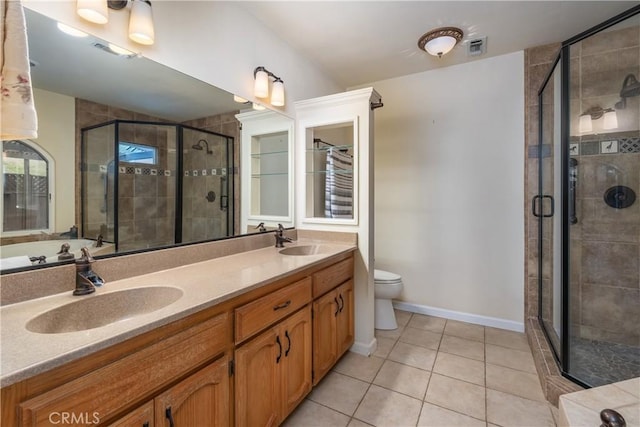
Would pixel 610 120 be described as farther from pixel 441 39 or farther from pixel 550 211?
pixel 441 39

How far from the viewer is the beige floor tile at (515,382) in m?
1.70

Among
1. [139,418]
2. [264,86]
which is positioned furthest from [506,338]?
[264,86]

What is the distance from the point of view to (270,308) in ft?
4.19

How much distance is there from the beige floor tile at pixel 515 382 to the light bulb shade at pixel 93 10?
2798 mm

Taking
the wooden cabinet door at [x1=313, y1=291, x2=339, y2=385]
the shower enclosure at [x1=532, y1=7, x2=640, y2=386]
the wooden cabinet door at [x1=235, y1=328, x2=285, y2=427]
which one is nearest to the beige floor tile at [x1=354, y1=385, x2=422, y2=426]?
the wooden cabinet door at [x1=313, y1=291, x2=339, y2=385]

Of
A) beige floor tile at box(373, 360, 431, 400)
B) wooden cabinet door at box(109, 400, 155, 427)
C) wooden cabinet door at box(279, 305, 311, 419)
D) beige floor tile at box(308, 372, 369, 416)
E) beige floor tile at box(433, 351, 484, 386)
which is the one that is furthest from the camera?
beige floor tile at box(433, 351, 484, 386)

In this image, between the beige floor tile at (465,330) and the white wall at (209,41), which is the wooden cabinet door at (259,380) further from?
the beige floor tile at (465,330)

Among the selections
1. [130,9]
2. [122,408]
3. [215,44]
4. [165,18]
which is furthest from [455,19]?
[122,408]

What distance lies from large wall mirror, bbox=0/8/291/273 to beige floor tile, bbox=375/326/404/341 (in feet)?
5.26

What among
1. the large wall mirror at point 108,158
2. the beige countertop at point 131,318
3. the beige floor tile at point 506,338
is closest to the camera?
the beige countertop at point 131,318

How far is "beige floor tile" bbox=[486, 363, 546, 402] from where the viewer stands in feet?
5.56

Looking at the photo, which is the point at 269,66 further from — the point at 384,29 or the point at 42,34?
the point at 42,34

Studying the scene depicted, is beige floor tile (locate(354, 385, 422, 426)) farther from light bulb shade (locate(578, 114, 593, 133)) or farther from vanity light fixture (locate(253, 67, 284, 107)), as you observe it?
light bulb shade (locate(578, 114, 593, 133))

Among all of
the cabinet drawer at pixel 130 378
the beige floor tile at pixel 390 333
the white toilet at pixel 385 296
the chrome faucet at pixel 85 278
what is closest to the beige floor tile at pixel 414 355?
the beige floor tile at pixel 390 333
